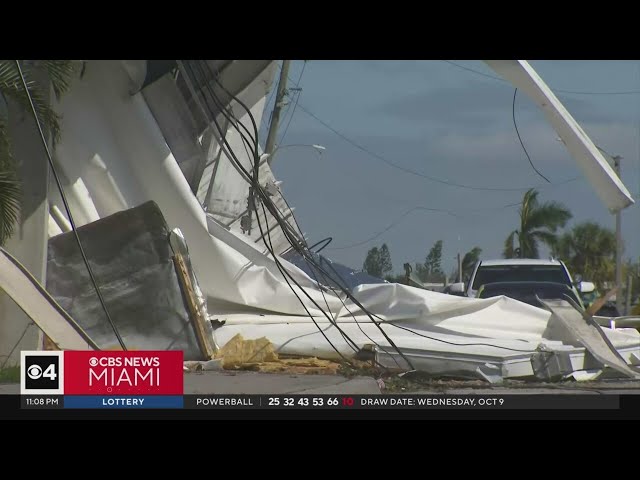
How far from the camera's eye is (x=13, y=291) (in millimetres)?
7730

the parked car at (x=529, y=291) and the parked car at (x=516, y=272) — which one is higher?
the parked car at (x=516, y=272)

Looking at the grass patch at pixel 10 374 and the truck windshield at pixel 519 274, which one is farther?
the truck windshield at pixel 519 274

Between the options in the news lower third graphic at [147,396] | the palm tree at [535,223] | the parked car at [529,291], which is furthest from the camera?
the palm tree at [535,223]

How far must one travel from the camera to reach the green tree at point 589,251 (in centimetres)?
3484

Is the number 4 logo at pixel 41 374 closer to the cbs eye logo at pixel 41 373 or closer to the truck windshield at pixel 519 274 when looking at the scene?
the cbs eye logo at pixel 41 373

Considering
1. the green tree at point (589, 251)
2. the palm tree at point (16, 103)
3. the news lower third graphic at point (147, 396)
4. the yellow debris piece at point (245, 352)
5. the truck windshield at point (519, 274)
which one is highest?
the green tree at point (589, 251)

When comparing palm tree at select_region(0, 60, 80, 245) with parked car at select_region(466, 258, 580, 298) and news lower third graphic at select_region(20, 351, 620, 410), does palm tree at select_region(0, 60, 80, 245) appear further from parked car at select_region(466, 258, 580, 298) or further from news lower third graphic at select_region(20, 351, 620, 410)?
parked car at select_region(466, 258, 580, 298)

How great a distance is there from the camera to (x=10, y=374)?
25.7 feet

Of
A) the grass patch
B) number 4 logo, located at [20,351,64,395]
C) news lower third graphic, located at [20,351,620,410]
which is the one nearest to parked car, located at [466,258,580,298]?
news lower third graphic, located at [20,351,620,410]

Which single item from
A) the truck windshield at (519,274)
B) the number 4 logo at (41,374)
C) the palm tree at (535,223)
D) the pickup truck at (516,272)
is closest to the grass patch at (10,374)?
the number 4 logo at (41,374)

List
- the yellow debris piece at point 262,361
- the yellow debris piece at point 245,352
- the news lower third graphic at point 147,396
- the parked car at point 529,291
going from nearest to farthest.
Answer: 1. the news lower third graphic at point 147,396
2. the yellow debris piece at point 262,361
3. the yellow debris piece at point 245,352
4. the parked car at point 529,291

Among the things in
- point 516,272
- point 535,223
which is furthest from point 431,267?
point 535,223

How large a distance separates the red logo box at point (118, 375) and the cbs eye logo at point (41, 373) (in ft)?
0.25
